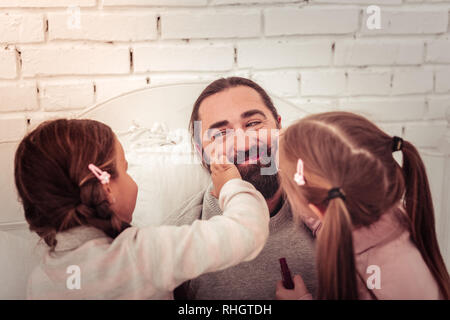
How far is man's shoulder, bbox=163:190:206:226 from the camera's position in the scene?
978 millimetres

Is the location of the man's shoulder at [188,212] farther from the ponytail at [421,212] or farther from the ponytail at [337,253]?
the ponytail at [421,212]

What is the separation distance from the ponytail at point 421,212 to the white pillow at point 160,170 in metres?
0.49

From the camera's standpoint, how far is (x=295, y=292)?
Answer: 3.12 ft

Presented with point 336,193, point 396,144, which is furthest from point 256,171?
point 396,144

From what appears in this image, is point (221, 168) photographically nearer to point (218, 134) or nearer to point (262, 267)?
point (218, 134)

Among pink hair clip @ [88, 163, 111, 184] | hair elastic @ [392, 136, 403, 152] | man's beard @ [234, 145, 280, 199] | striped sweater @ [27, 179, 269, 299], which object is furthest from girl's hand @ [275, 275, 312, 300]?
pink hair clip @ [88, 163, 111, 184]

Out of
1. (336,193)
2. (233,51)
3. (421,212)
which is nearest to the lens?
(336,193)

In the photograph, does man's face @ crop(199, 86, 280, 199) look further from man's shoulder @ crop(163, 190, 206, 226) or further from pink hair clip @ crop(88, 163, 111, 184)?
pink hair clip @ crop(88, 163, 111, 184)

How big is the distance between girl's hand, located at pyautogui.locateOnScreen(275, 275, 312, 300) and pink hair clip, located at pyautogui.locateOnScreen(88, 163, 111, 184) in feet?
1.58

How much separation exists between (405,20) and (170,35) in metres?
0.68

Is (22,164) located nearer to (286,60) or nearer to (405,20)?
(286,60)

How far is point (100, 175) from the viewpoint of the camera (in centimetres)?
88

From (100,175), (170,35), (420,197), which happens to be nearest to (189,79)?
(170,35)

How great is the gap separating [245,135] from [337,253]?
353mm
